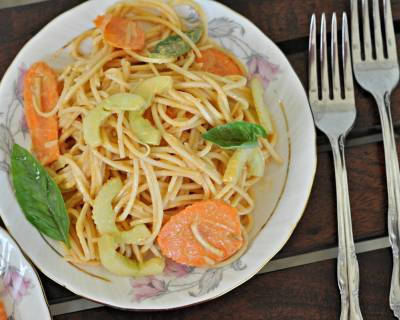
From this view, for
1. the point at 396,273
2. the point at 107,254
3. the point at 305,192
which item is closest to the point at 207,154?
the point at 305,192

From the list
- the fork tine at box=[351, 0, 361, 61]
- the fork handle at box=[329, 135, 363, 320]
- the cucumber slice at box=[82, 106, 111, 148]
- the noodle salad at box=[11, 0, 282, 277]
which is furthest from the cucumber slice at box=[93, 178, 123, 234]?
the fork tine at box=[351, 0, 361, 61]

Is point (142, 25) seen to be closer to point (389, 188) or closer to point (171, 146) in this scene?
point (171, 146)

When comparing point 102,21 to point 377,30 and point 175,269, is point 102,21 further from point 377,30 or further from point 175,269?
point 377,30

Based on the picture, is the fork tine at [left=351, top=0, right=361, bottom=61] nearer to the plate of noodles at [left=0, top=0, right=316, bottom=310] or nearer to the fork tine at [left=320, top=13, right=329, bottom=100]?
the fork tine at [left=320, top=13, right=329, bottom=100]

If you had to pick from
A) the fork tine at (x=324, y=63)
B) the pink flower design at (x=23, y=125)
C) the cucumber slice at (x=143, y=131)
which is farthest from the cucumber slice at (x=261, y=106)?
the pink flower design at (x=23, y=125)

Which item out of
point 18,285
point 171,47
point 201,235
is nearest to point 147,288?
point 201,235

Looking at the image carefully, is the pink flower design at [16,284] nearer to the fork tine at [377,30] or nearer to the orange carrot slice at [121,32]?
the orange carrot slice at [121,32]
